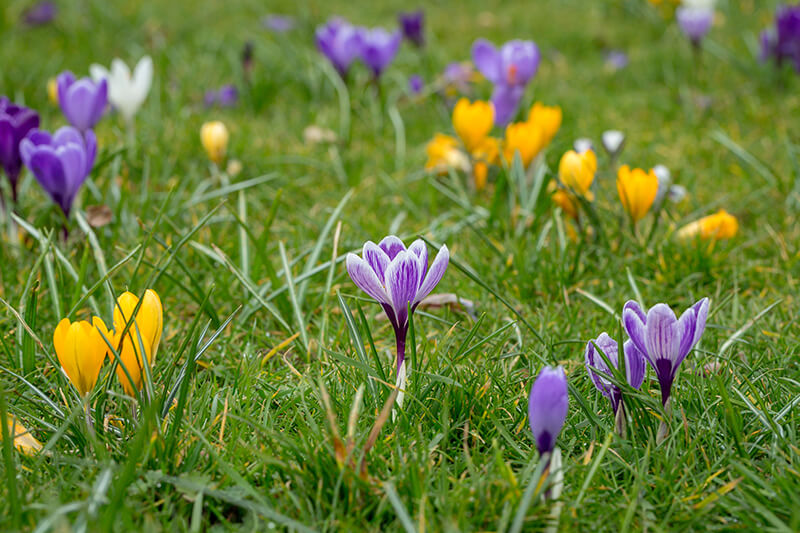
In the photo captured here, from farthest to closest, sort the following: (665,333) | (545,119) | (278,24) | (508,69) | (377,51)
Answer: (278,24) < (377,51) < (508,69) < (545,119) < (665,333)

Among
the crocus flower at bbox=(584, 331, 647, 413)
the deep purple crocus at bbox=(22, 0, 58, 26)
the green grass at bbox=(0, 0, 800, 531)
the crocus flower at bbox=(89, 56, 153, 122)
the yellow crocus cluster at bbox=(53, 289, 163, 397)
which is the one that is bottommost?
the green grass at bbox=(0, 0, 800, 531)

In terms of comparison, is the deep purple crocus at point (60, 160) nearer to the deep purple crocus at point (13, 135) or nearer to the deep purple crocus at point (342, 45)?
the deep purple crocus at point (13, 135)

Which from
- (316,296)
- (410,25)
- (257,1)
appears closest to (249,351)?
(316,296)

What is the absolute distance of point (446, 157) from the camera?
2707 millimetres

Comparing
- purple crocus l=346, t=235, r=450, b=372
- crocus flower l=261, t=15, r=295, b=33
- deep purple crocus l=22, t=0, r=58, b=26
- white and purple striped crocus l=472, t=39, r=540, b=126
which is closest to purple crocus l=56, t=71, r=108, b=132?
white and purple striped crocus l=472, t=39, r=540, b=126

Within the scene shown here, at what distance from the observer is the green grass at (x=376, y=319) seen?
3.71 ft

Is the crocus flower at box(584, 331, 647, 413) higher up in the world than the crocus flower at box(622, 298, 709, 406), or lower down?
lower down

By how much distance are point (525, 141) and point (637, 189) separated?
560mm

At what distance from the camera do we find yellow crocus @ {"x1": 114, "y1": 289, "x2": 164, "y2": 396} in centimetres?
128

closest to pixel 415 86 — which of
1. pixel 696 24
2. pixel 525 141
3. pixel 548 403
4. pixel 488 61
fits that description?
pixel 488 61

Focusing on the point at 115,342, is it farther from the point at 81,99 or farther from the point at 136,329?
the point at 81,99

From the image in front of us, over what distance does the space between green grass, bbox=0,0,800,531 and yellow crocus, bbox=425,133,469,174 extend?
87mm

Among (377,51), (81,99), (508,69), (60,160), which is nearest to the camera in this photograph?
(60,160)

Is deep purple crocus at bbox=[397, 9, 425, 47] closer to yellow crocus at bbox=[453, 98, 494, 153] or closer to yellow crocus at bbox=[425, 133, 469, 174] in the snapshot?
yellow crocus at bbox=[425, 133, 469, 174]
